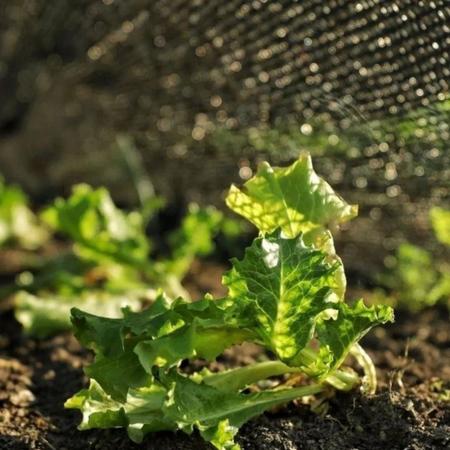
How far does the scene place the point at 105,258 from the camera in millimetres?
2865

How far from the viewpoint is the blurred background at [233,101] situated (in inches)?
93.3

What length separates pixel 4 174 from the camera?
4.20 m

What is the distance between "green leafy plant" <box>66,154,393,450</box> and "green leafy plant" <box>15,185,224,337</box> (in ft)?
2.46

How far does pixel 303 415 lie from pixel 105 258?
110 centimetres

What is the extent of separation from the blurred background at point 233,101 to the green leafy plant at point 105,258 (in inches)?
17.5

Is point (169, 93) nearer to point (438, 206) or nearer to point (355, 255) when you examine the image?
point (355, 255)

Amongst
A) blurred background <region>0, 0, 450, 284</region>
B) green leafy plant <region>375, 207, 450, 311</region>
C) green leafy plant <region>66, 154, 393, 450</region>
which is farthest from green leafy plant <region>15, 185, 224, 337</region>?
green leafy plant <region>66, 154, 393, 450</region>

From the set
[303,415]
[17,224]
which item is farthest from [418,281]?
[17,224]

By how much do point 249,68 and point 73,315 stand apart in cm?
125

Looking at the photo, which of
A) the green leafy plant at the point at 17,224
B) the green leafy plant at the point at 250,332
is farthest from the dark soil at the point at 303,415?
the green leafy plant at the point at 17,224

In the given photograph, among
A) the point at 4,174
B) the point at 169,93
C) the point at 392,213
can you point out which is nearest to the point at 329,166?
the point at 392,213

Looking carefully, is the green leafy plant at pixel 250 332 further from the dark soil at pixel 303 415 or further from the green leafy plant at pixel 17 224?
the green leafy plant at pixel 17 224

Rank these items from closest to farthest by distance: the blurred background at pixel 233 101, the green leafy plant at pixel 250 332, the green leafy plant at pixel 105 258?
the green leafy plant at pixel 250 332, the blurred background at pixel 233 101, the green leafy plant at pixel 105 258

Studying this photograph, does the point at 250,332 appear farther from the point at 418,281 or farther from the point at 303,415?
the point at 418,281
